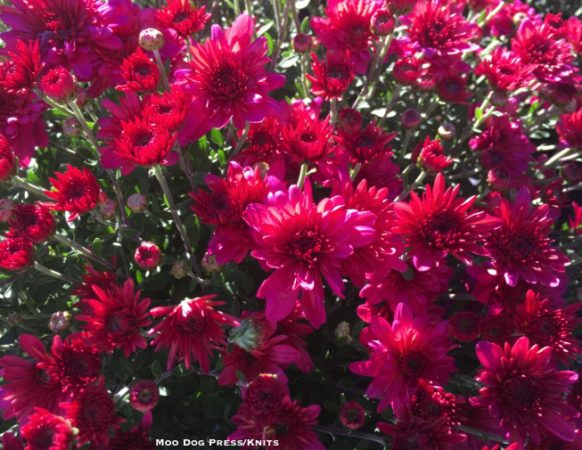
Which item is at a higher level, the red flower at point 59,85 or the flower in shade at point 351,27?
the flower in shade at point 351,27

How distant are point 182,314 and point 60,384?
374mm

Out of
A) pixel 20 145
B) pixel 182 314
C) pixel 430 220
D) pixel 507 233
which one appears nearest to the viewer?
pixel 182 314

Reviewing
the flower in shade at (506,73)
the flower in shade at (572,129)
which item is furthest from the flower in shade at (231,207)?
Result: the flower in shade at (572,129)

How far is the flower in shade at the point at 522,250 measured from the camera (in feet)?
4.76

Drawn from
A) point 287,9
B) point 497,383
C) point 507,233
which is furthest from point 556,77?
point 497,383

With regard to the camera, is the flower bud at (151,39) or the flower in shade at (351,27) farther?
the flower in shade at (351,27)

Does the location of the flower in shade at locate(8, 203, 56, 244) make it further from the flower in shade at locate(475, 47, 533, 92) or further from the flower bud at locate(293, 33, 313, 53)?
the flower in shade at locate(475, 47, 533, 92)

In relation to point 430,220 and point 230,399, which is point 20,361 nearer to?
point 230,399

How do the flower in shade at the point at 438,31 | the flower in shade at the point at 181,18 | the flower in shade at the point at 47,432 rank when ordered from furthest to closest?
the flower in shade at the point at 438,31 → the flower in shade at the point at 181,18 → the flower in shade at the point at 47,432

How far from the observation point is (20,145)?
1606 millimetres

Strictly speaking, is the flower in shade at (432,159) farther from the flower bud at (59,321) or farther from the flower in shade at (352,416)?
the flower bud at (59,321)

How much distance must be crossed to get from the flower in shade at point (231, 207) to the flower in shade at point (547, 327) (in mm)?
771

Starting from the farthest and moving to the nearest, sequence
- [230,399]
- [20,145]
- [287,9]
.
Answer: [287,9] < [230,399] < [20,145]

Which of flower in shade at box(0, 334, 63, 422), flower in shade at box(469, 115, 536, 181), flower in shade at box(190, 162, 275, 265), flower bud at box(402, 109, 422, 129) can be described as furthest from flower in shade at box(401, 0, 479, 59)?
flower in shade at box(0, 334, 63, 422)
